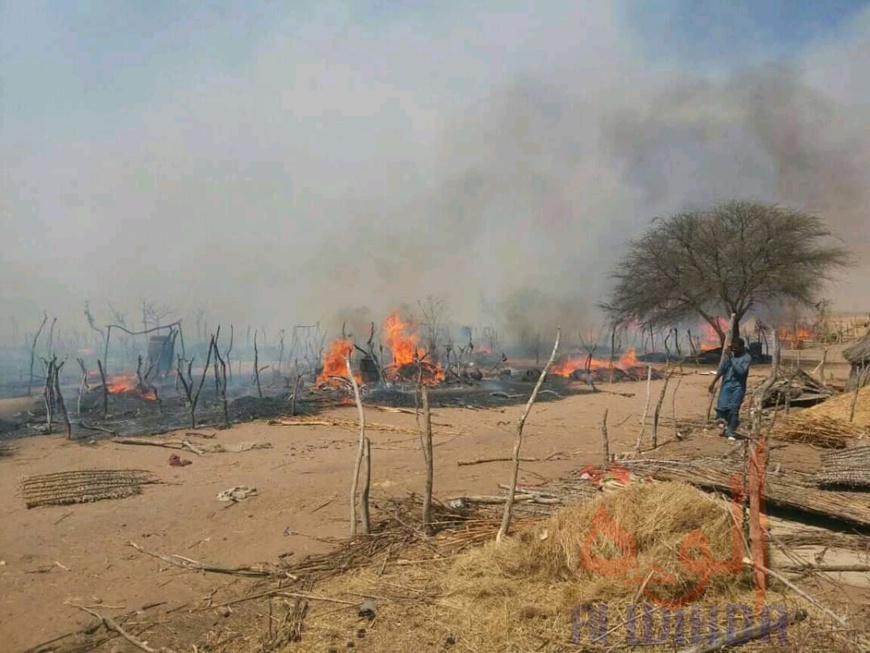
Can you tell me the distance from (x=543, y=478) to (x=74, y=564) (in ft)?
17.0

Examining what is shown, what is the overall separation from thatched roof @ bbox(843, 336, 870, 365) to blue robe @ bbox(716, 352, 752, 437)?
14.4 feet

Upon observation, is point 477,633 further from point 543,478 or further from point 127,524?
point 127,524

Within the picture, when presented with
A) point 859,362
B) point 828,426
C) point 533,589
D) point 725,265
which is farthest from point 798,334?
point 533,589


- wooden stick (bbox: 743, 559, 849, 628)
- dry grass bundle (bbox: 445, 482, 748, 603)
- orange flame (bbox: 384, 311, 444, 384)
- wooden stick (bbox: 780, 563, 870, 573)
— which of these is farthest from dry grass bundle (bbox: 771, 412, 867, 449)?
orange flame (bbox: 384, 311, 444, 384)

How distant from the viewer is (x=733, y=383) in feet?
28.0

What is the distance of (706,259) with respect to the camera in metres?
22.4

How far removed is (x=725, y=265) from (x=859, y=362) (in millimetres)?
11450

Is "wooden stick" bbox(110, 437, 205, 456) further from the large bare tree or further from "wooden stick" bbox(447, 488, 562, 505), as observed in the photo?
the large bare tree

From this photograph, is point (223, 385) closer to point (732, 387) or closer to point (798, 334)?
point (732, 387)

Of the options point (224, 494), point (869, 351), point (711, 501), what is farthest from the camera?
point (869, 351)

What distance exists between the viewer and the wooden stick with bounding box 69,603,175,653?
3.54 m

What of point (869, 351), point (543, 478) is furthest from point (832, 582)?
point (869, 351)

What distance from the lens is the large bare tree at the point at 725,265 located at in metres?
21.3

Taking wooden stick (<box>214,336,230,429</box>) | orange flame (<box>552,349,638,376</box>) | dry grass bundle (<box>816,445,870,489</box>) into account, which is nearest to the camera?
dry grass bundle (<box>816,445,870,489</box>)
